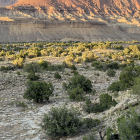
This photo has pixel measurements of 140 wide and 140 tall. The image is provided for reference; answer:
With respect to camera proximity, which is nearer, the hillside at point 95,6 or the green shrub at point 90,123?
the green shrub at point 90,123

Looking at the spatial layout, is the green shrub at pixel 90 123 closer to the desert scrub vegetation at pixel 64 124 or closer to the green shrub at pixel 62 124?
the desert scrub vegetation at pixel 64 124

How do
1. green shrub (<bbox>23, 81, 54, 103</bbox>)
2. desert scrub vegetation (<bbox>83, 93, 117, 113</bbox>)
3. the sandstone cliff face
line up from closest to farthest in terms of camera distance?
desert scrub vegetation (<bbox>83, 93, 117, 113</bbox>) → green shrub (<bbox>23, 81, 54, 103</bbox>) → the sandstone cliff face

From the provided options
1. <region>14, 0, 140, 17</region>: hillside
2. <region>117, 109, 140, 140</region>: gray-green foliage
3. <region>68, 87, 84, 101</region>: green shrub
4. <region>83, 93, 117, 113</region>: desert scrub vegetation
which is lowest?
<region>68, 87, 84, 101</region>: green shrub

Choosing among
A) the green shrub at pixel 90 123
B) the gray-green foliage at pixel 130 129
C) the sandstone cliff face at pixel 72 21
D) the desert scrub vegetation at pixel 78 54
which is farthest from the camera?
the sandstone cliff face at pixel 72 21

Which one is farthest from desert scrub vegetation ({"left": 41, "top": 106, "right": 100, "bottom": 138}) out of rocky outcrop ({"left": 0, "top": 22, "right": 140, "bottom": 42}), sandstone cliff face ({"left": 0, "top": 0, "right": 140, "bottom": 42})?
rocky outcrop ({"left": 0, "top": 22, "right": 140, "bottom": 42})

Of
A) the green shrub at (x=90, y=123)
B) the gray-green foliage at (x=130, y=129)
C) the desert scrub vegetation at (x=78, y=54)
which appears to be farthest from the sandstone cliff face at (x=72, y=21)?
the gray-green foliage at (x=130, y=129)

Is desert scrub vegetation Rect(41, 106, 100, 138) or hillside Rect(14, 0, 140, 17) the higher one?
hillside Rect(14, 0, 140, 17)

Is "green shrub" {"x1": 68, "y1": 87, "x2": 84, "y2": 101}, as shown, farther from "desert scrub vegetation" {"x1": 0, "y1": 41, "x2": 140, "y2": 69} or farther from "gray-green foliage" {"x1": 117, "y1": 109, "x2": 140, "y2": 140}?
"desert scrub vegetation" {"x1": 0, "y1": 41, "x2": 140, "y2": 69}

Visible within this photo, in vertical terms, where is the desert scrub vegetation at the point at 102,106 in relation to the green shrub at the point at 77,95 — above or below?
above

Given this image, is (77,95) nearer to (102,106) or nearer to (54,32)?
(102,106)

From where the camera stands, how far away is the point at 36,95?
11219 millimetres

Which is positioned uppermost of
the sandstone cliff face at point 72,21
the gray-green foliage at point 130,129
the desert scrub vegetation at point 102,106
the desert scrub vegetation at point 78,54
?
the sandstone cliff face at point 72,21

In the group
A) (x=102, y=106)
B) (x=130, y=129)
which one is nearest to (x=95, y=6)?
(x=102, y=106)

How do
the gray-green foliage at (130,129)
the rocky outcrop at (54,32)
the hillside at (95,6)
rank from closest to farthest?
the gray-green foliage at (130,129)
the rocky outcrop at (54,32)
the hillside at (95,6)
